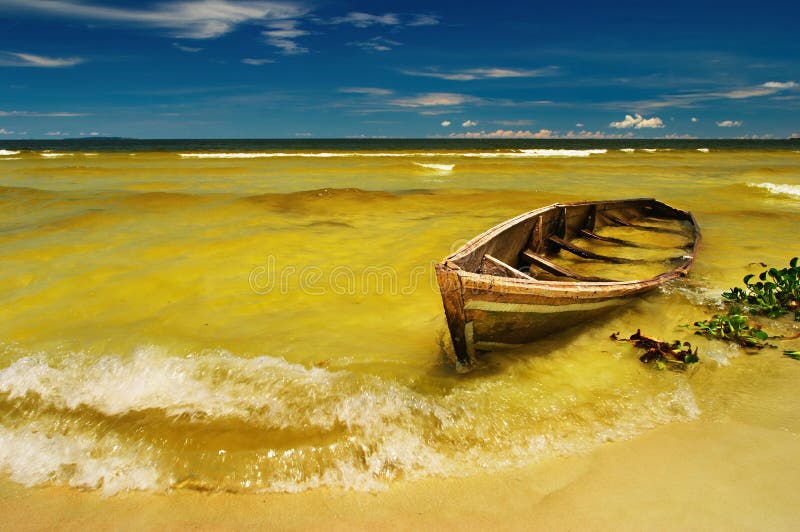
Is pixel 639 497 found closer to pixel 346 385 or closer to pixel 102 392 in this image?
pixel 346 385

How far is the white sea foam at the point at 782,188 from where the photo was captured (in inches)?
576

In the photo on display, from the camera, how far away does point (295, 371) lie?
3.65 metres

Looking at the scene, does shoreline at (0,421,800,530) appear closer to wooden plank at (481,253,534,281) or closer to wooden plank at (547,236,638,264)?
wooden plank at (481,253,534,281)

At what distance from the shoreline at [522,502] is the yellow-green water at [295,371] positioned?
0.11 m

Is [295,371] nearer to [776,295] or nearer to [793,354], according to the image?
[793,354]

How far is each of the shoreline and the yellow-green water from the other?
4.3 inches

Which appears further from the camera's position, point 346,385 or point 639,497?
point 346,385

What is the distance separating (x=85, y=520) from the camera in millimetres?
2408

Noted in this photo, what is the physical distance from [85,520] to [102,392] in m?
1.27

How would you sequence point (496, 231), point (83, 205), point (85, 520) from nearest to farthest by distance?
point (85, 520) → point (496, 231) → point (83, 205)

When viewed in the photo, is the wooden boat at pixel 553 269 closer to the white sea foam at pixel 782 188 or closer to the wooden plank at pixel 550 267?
the wooden plank at pixel 550 267

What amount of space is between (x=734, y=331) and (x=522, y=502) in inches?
116

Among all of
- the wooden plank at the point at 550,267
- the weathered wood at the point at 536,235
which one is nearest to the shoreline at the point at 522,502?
the wooden plank at the point at 550,267

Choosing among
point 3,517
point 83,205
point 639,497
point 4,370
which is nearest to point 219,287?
point 4,370
